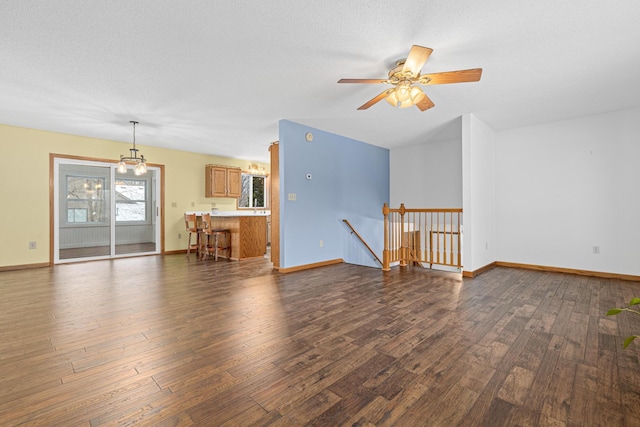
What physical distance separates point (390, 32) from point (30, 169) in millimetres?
6740

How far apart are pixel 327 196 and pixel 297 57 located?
3.05 m

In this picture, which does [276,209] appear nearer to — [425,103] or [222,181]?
[425,103]

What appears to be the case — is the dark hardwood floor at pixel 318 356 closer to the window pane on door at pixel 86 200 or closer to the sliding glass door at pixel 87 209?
Result: the sliding glass door at pixel 87 209

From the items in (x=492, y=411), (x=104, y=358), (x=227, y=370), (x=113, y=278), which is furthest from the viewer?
(x=113, y=278)

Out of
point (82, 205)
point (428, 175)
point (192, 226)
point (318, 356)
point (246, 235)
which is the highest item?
point (428, 175)

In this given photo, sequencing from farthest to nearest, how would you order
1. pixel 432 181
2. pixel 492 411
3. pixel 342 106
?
pixel 432 181 < pixel 342 106 < pixel 492 411

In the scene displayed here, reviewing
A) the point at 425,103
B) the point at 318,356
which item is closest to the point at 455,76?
the point at 425,103

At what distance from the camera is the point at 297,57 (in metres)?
2.83

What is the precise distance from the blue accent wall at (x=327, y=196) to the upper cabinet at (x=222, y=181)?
138 inches

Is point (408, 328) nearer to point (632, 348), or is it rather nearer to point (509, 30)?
point (632, 348)

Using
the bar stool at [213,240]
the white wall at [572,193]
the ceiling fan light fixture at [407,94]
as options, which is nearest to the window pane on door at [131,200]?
the bar stool at [213,240]

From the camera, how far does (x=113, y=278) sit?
176 inches

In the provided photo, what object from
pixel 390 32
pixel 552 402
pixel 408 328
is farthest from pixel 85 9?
pixel 552 402

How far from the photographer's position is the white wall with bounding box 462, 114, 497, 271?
4531 mm
